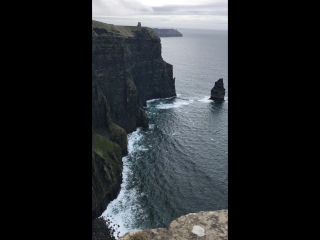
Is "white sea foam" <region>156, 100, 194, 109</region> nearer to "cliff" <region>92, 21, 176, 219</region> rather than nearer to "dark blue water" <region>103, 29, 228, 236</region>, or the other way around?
"dark blue water" <region>103, 29, 228, 236</region>

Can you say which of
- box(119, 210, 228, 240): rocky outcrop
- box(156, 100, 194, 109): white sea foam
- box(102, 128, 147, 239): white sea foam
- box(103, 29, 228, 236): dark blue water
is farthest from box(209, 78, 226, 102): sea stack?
box(119, 210, 228, 240): rocky outcrop

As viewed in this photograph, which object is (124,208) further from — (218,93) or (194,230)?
(218,93)

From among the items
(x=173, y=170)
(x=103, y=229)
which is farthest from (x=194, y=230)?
(x=173, y=170)

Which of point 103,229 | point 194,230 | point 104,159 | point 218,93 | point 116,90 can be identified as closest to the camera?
point 194,230
